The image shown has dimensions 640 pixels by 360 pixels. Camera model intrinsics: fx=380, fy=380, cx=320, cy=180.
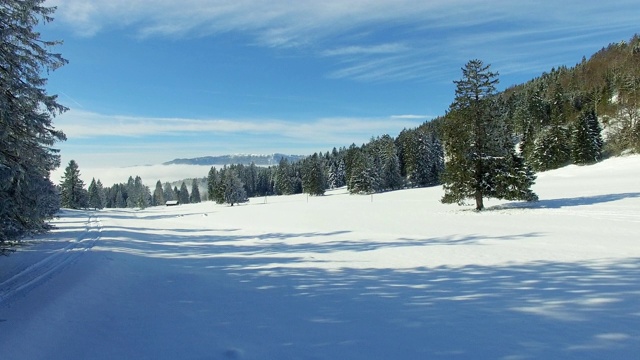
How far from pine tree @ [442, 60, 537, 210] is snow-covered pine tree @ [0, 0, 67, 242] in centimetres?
2266

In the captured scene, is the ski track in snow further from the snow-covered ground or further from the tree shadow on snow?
the tree shadow on snow

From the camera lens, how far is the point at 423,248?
14414mm

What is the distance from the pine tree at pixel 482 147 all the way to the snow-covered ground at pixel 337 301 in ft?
31.3

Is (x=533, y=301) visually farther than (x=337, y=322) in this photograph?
Yes

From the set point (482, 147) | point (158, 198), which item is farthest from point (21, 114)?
point (158, 198)

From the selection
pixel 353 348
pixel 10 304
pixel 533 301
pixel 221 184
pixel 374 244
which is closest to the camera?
pixel 353 348

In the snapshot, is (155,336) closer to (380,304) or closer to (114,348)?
(114,348)

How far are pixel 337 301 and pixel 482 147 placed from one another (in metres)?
21.4

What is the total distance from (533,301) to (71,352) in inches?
300

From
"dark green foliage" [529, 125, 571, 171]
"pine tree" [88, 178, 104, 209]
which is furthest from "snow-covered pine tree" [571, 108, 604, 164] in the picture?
"pine tree" [88, 178, 104, 209]

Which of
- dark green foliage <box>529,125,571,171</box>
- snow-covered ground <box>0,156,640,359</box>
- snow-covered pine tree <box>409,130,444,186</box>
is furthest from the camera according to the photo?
snow-covered pine tree <box>409,130,444,186</box>

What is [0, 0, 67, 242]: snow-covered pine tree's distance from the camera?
9.22 m

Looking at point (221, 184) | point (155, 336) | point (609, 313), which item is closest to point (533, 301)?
point (609, 313)

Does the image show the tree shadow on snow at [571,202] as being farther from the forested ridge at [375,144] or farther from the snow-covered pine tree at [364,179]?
the snow-covered pine tree at [364,179]
